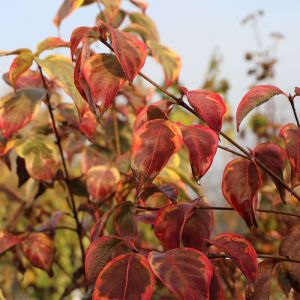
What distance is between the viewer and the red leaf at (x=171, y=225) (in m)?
0.98

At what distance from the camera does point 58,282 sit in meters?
4.02

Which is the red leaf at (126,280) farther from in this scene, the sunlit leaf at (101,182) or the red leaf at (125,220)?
the sunlit leaf at (101,182)

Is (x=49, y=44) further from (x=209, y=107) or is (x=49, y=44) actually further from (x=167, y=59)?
(x=209, y=107)

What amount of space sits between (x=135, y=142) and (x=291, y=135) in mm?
254

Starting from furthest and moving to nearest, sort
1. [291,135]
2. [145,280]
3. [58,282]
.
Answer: [58,282] → [291,135] → [145,280]

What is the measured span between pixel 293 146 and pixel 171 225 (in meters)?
0.23

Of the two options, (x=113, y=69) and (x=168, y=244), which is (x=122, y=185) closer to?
(x=168, y=244)

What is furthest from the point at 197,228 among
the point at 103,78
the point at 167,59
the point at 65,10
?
the point at 65,10

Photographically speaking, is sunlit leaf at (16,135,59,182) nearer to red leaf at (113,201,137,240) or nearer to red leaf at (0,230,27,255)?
red leaf at (0,230,27,255)

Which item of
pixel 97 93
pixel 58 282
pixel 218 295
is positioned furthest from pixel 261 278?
pixel 58 282

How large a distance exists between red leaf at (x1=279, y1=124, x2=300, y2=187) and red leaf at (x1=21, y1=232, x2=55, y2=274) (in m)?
0.62

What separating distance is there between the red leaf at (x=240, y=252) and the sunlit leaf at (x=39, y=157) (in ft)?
1.76

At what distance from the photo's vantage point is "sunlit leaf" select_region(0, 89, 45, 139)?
124 centimetres

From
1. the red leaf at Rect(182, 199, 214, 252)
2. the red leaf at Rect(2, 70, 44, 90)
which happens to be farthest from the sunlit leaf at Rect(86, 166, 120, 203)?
the red leaf at Rect(182, 199, 214, 252)
